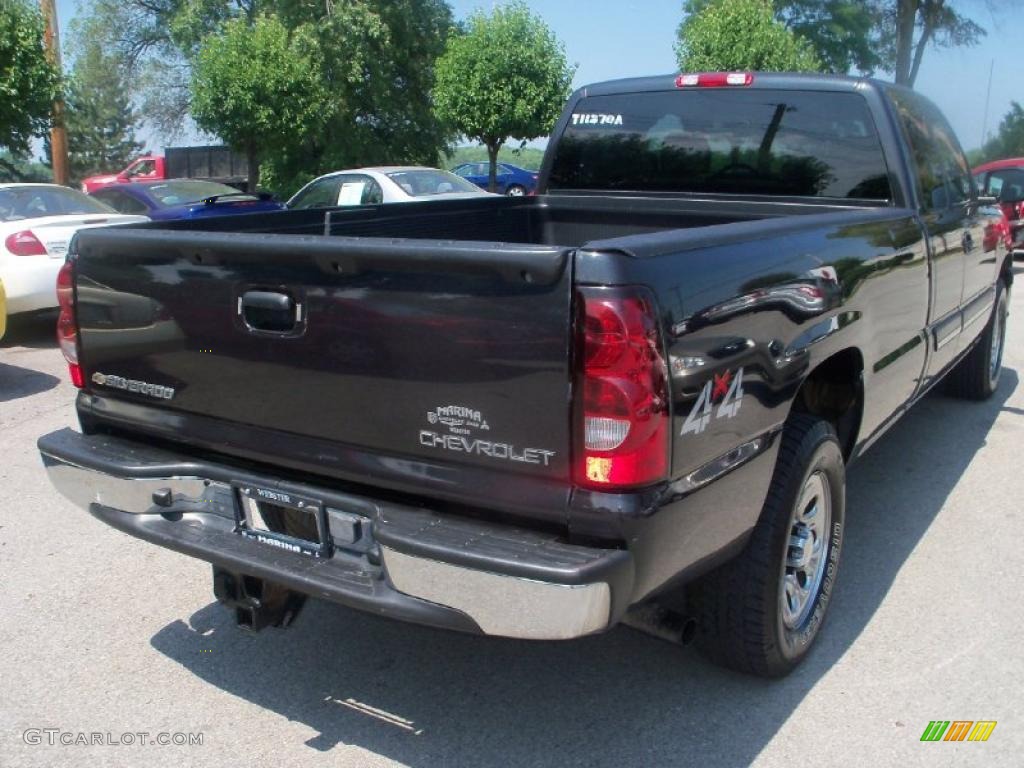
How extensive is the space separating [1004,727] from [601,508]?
1610 millimetres

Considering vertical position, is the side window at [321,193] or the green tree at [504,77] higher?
the green tree at [504,77]

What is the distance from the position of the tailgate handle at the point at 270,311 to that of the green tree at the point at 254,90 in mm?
19351

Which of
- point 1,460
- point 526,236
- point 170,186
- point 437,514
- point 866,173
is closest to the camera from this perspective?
point 437,514

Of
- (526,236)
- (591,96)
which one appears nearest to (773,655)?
(526,236)

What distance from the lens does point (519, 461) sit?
2438 millimetres

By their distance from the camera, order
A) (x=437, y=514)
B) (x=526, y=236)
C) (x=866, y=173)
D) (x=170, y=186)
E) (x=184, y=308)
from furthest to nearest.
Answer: (x=170, y=186) < (x=526, y=236) < (x=866, y=173) < (x=184, y=308) < (x=437, y=514)

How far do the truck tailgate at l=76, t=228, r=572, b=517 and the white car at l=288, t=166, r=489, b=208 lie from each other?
9266mm

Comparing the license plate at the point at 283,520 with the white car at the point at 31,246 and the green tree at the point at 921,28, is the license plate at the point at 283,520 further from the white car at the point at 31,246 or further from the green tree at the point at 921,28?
the green tree at the point at 921,28

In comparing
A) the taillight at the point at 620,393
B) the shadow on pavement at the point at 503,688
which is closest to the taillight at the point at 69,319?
the shadow on pavement at the point at 503,688

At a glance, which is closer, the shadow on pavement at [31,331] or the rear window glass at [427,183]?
the shadow on pavement at [31,331]

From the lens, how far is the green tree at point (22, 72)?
561 inches

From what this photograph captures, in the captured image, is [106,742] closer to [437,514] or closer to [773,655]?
[437,514]

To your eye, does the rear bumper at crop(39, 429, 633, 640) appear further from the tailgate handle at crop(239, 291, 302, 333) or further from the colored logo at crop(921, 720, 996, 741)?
the colored logo at crop(921, 720, 996, 741)

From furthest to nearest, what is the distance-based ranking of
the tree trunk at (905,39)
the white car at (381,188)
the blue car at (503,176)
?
the tree trunk at (905,39), the blue car at (503,176), the white car at (381,188)
